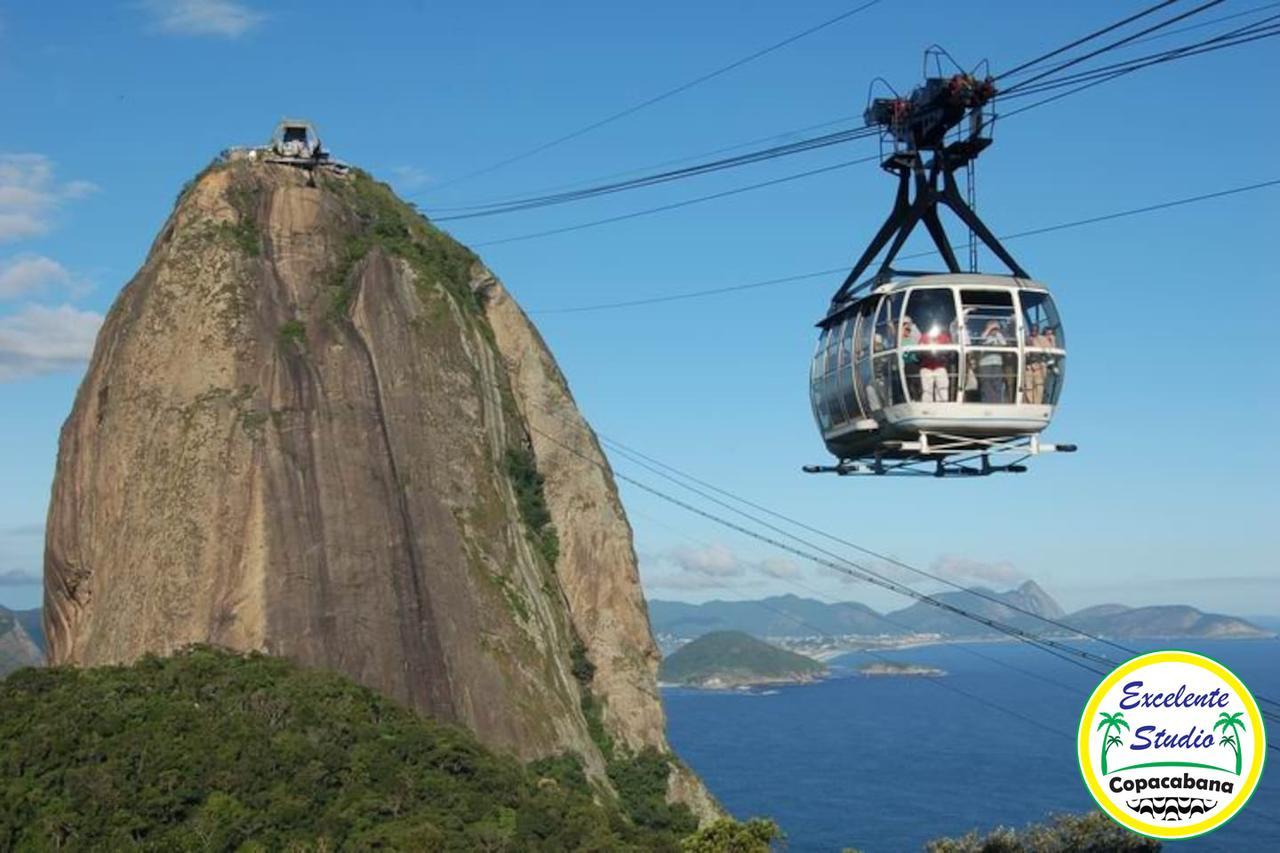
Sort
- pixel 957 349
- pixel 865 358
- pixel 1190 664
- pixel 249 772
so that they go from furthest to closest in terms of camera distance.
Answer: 1. pixel 249 772
2. pixel 865 358
3. pixel 957 349
4. pixel 1190 664

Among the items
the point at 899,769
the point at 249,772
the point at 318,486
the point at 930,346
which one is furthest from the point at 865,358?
the point at 899,769

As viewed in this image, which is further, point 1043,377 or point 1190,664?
point 1043,377

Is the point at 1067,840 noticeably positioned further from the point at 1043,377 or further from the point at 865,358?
the point at 865,358

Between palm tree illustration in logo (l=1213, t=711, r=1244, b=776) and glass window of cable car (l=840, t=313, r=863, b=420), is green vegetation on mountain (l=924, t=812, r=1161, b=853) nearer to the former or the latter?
glass window of cable car (l=840, t=313, r=863, b=420)

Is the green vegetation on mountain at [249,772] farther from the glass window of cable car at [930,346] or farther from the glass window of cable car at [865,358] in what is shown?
the glass window of cable car at [930,346]

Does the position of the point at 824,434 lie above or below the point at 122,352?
below

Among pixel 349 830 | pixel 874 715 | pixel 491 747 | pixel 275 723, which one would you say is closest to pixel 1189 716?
pixel 349 830

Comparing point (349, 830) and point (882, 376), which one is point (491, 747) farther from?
point (882, 376)
